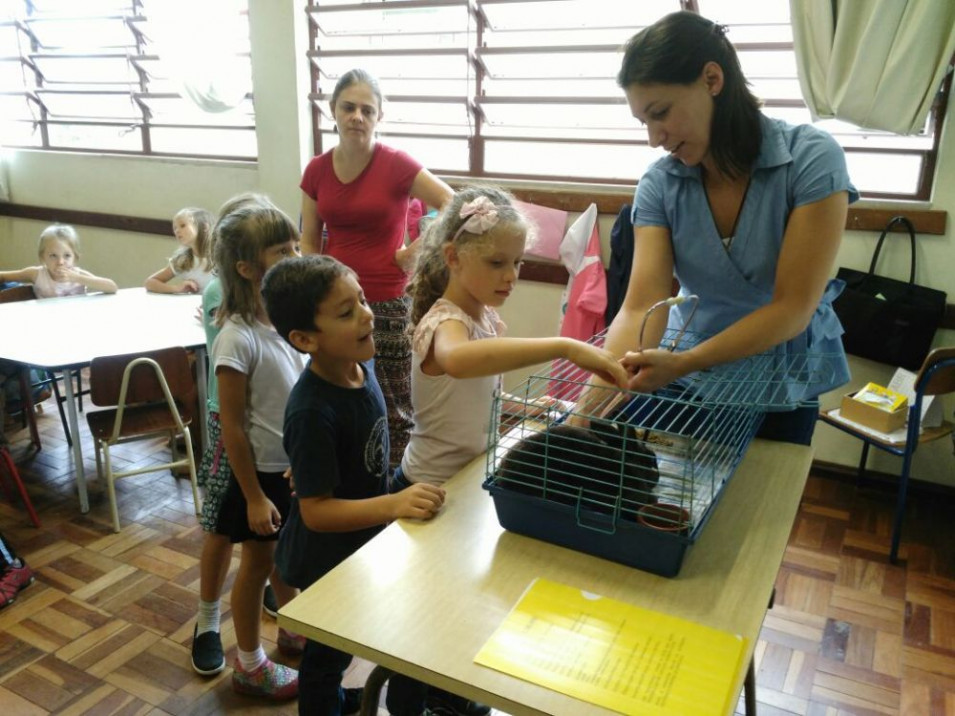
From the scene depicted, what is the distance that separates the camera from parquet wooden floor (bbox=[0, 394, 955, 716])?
182 centimetres

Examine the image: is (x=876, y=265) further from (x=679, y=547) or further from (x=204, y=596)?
(x=204, y=596)

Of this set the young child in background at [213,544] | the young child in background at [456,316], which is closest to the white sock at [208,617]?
the young child in background at [213,544]

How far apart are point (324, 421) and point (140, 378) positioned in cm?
162

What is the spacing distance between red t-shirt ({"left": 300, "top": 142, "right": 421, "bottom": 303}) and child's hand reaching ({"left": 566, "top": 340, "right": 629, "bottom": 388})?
152 cm

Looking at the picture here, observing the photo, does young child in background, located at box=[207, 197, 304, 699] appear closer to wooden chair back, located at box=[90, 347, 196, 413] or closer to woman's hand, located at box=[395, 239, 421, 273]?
woman's hand, located at box=[395, 239, 421, 273]

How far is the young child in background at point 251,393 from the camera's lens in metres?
1.58

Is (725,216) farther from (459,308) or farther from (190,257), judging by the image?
(190,257)

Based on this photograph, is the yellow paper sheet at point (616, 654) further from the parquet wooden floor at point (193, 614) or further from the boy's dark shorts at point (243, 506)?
the parquet wooden floor at point (193, 614)

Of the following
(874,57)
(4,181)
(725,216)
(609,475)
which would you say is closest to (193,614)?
(609,475)

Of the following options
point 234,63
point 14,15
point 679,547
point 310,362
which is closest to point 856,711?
point 679,547

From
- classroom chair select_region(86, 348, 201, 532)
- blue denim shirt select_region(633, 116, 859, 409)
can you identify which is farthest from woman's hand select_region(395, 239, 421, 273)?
blue denim shirt select_region(633, 116, 859, 409)

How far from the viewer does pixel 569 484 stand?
940 millimetres

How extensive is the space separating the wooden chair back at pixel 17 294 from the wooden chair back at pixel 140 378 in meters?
1.33

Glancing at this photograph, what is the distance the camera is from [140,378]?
2.53m
